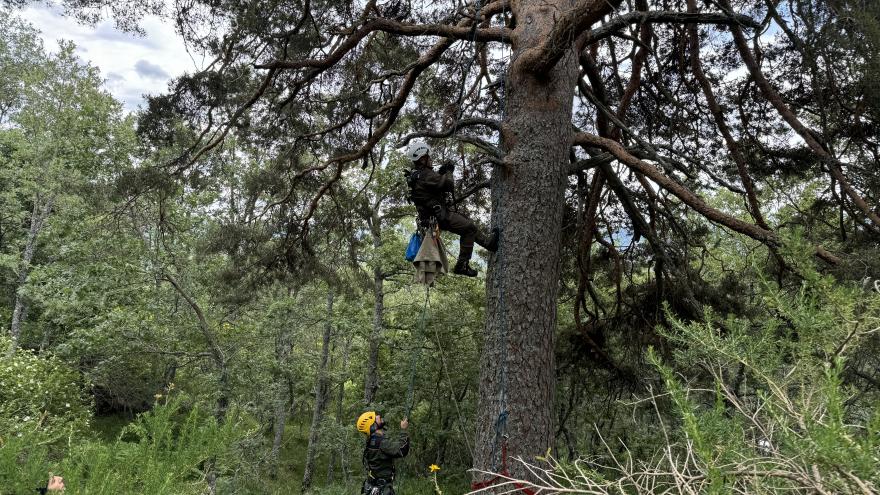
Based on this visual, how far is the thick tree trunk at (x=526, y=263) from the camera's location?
3174 mm

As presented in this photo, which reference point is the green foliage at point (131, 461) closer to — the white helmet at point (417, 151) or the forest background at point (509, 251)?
the forest background at point (509, 251)

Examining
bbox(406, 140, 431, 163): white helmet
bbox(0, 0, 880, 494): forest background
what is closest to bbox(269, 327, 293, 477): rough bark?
bbox(0, 0, 880, 494): forest background

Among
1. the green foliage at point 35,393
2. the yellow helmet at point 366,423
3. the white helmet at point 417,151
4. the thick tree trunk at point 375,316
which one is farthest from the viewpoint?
the thick tree trunk at point 375,316

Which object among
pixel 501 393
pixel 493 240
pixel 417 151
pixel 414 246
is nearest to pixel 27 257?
pixel 414 246

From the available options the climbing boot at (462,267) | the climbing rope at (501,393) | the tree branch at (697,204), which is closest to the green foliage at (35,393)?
the climbing boot at (462,267)

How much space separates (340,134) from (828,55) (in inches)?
187

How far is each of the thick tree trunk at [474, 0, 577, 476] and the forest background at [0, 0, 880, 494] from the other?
0.02 metres

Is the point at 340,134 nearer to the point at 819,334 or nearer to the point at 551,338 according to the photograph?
the point at 551,338

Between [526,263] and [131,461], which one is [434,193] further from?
[131,461]

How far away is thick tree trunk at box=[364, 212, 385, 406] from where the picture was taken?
36.8 feet

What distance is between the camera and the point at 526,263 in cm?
336

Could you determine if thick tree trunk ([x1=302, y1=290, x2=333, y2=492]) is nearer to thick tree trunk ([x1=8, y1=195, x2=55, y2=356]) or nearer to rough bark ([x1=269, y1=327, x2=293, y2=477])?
rough bark ([x1=269, y1=327, x2=293, y2=477])

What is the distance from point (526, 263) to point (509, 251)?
142 mm

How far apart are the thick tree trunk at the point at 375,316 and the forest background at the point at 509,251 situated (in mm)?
68
